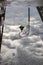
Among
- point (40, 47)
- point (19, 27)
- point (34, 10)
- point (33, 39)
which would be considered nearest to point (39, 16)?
point (34, 10)

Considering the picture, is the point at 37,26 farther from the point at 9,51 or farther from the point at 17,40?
the point at 9,51

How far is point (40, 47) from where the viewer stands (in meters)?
5.47

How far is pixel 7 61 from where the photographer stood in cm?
479

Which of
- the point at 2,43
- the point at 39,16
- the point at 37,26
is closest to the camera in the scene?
the point at 2,43

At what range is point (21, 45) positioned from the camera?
18.3 ft

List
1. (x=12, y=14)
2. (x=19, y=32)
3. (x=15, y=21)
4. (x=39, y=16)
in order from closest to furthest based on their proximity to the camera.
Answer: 1. (x=19, y=32)
2. (x=15, y=21)
3. (x=39, y=16)
4. (x=12, y=14)

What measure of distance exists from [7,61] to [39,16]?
150 inches

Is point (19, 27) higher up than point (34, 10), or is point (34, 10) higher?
point (34, 10)

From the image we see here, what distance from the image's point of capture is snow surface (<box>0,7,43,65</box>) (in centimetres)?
484

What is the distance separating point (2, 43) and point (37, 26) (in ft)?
6.05

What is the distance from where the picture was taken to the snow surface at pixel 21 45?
484 cm

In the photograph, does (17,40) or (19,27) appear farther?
(19,27)

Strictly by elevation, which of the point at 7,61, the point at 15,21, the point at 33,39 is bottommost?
the point at 7,61

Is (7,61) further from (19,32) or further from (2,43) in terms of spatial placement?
(19,32)
